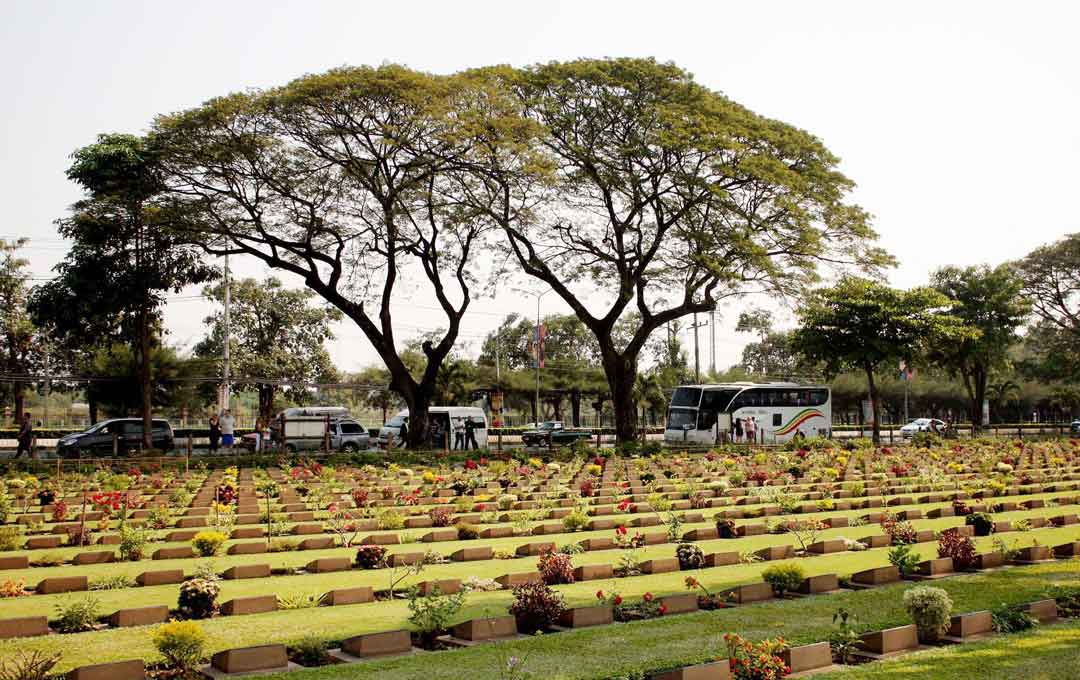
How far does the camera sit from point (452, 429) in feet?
156

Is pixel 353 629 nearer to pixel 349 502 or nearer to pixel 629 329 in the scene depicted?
pixel 349 502

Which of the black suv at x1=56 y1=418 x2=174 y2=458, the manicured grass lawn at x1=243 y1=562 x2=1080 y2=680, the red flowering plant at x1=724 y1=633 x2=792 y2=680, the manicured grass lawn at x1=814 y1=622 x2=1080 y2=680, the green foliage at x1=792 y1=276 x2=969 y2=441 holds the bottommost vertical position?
the manicured grass lawn at x1=814 y1=622 x2=1080 y2=680

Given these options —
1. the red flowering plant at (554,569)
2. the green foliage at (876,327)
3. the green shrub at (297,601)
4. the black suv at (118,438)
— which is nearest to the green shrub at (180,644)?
the green shrub at (297,601)

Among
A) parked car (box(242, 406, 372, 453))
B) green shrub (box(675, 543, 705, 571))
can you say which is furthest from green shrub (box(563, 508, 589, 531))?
parked car (box(242, 406, 372, 453))

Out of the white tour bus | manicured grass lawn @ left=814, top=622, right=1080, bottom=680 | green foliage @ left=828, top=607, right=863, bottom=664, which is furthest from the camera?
the white tour bus

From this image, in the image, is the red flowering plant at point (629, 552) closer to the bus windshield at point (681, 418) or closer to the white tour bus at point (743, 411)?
the white tour bus at point (743, 411)

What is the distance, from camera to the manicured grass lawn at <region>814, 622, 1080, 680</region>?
8.45 meters

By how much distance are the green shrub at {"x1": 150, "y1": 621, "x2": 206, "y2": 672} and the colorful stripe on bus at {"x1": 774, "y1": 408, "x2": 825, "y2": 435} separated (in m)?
47.6

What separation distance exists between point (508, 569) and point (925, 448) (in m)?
29.6

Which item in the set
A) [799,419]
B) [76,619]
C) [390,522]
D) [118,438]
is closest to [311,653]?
[76,619]

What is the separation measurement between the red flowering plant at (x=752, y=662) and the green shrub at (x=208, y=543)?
8806 mm

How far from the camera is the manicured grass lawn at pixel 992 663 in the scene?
8.45 metres

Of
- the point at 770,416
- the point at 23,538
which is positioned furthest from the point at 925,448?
the point at 23,538

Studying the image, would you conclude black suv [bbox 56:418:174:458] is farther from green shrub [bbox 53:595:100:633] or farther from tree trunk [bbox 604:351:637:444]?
green shrub [bbox 53:595:100:633]
